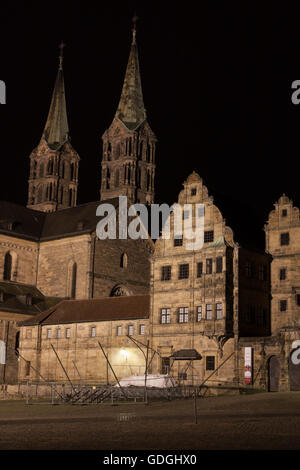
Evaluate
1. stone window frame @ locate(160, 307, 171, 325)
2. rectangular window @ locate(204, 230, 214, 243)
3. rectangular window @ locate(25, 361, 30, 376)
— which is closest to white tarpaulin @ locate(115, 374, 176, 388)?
stone window frame @ locate(160, 307, 171, 325)

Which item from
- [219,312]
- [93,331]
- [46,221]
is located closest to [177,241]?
[219,312]

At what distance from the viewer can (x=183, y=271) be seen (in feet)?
185

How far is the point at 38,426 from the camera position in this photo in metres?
26.0

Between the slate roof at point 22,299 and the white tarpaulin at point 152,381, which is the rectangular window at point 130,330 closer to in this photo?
the white tarpaulin at point 152,381

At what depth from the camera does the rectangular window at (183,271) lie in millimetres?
55959

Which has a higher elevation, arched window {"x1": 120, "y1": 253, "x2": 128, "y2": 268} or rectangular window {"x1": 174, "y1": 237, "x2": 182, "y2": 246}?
arched window {"x1": 120, "y1": 253, "x2": 128, "y2": 268}

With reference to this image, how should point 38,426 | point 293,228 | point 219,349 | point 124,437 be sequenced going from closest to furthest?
point 124,437 < point 38,426 < point 219,349 < point 293,228

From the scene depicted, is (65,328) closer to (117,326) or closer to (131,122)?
(117,326)

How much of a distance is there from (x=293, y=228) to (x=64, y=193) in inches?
2649

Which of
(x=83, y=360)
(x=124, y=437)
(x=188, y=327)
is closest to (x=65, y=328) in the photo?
(x=83, y=360)

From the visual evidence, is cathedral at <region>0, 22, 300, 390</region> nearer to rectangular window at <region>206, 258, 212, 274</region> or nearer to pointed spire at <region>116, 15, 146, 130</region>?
rectangular window at <region>206, 258, 212, 274</region>

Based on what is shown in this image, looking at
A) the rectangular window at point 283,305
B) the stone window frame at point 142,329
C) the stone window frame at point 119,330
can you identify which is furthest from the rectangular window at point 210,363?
the stone window frame at point 119,330

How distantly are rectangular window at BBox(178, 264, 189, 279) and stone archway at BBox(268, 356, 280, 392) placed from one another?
32.3ft

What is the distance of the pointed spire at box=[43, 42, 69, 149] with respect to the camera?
120 meters
